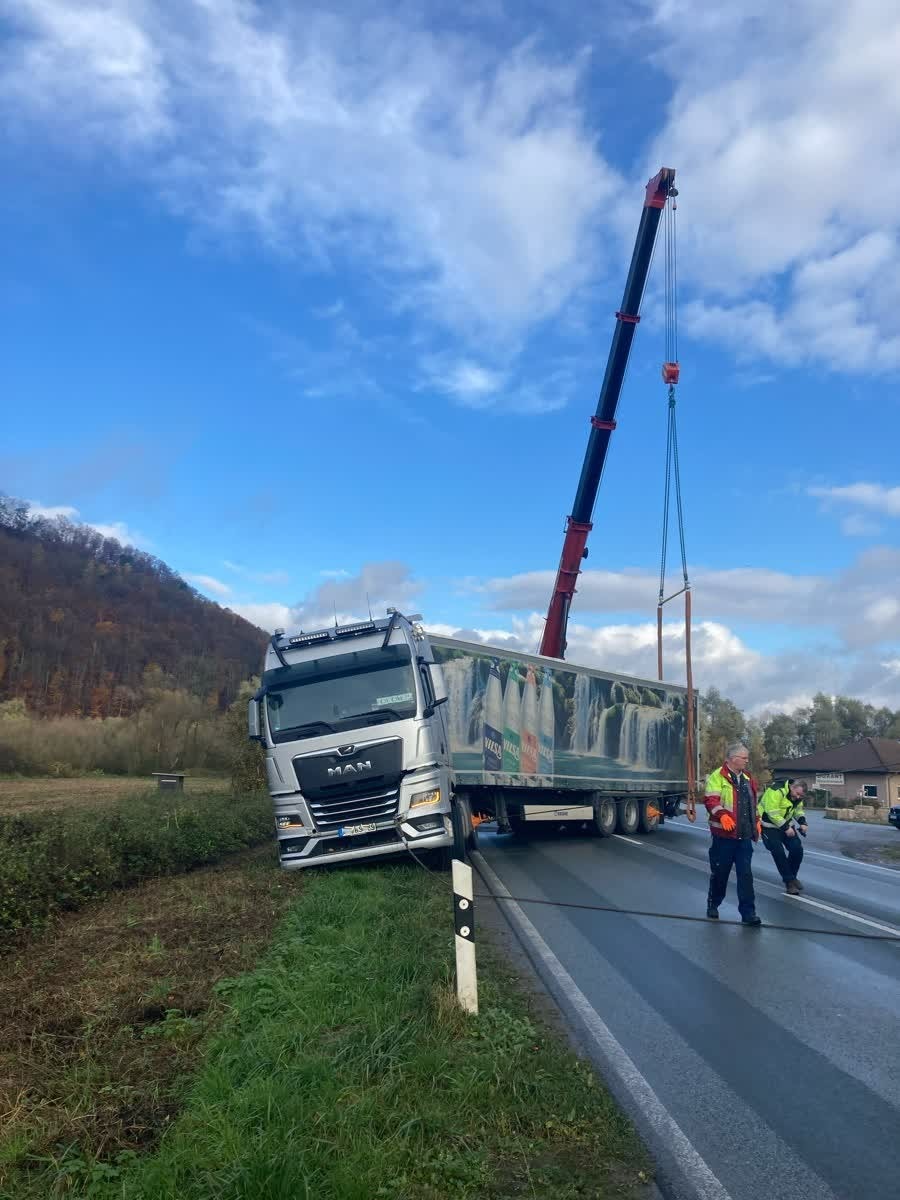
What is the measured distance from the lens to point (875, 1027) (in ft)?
18.6

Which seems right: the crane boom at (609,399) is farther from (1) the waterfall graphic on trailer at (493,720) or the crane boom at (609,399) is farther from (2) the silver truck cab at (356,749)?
(2) the silver truck cab at (356,749)

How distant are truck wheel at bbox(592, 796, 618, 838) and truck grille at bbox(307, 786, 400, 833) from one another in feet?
26.8

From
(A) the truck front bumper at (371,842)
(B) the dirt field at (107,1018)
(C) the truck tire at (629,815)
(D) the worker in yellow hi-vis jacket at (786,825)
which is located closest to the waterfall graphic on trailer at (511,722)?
(A) the truck front bumper at (371,842)

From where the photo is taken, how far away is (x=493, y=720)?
16.0 m

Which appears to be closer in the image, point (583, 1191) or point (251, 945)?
point (583, 1191)

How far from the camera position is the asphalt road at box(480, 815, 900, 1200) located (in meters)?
3.87

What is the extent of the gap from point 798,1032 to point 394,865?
7706 mm

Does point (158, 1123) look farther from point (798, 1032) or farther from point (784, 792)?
point (784, 792)

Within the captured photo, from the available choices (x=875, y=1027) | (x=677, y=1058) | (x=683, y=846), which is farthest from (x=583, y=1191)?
(x=683, y=846)

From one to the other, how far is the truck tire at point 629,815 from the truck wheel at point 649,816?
0.14 m

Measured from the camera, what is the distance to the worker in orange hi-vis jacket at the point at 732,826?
8.90 m

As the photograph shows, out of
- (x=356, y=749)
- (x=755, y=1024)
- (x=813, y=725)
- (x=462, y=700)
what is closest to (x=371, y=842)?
(x=356, y=749)

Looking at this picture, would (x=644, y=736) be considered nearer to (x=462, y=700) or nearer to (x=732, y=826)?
(x=462, y=700)

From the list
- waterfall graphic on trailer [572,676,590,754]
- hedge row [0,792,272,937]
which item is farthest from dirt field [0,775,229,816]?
waterfall graphic on trailer [572,676,590,754]
